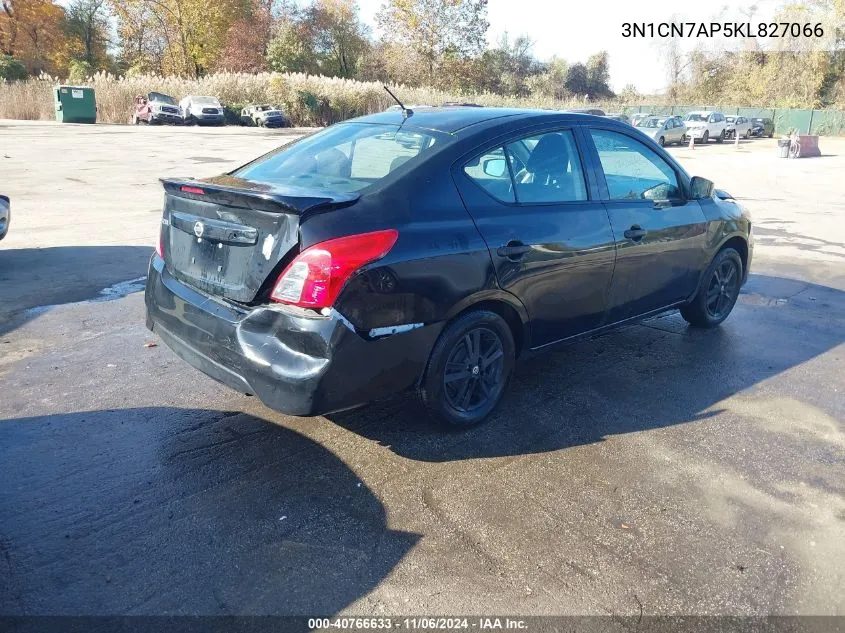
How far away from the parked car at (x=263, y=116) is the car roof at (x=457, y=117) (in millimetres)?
37097

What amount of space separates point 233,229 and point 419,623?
2.00 metres

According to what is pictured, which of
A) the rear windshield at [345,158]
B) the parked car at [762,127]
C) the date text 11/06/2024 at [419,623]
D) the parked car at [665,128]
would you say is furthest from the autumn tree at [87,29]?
the date text 11/06/2024 at [419,623]

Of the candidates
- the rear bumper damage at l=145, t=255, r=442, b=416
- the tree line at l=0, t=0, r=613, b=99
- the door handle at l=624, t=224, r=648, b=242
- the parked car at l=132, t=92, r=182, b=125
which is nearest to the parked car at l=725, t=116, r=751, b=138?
the tree line at l=0, t=0, r=613, b=99

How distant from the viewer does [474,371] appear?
385cm

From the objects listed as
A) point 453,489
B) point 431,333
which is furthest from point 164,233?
point 453,489

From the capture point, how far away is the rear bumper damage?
123 inches

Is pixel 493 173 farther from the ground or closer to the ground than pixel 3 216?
farther from the ground

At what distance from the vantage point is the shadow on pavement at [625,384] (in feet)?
12.6

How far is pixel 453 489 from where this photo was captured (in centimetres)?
332

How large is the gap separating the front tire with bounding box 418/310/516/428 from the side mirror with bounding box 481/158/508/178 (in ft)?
2.59

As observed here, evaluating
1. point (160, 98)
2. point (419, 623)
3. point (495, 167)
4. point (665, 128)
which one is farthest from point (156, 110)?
point (419, 623)

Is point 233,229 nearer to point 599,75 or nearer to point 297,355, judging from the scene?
point 297,355

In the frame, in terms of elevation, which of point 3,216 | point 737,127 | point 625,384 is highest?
point 737,127

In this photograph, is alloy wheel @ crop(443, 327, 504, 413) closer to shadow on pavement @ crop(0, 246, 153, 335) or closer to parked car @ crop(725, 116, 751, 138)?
shadow on pavement @ crop(0, 246, 153, 335)
